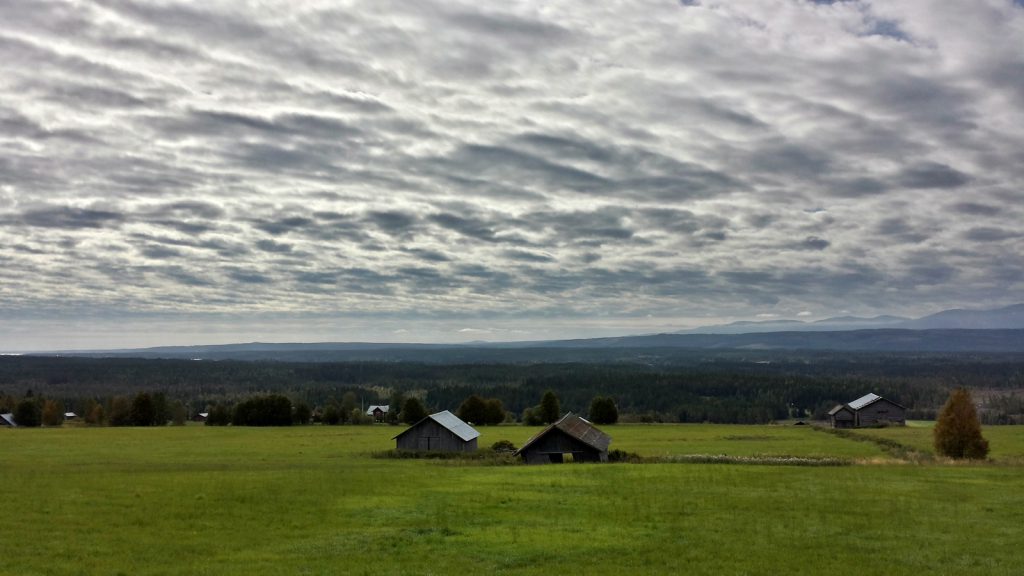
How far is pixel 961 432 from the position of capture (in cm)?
6319

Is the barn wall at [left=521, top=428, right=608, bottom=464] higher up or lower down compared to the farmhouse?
higher up

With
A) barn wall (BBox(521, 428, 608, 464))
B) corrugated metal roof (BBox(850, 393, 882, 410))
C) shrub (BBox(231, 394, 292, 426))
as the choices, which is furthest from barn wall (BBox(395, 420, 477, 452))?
corrugated metal roof (BBox(850, 393, 882, 410))

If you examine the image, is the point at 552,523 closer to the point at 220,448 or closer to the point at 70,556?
the point at 70,556

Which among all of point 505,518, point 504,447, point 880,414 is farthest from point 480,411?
point 505,518

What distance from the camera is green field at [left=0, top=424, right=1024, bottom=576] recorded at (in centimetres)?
2461

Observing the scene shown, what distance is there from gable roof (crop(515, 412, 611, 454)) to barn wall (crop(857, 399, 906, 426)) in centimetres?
6902

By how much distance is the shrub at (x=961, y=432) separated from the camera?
207 ft

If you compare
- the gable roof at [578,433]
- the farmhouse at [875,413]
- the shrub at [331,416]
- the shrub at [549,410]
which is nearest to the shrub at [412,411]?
the shrub at [331,416]

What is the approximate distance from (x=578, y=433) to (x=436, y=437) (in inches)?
641

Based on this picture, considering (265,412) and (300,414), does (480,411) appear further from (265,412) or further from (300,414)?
(265,412)

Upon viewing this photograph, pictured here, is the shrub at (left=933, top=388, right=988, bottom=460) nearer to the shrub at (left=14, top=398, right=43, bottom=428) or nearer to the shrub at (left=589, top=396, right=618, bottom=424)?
the shrub at (left=589, top=396, right=618, bottom=424)

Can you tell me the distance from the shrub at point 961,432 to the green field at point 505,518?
5751mm

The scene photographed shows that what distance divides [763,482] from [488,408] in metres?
79.6

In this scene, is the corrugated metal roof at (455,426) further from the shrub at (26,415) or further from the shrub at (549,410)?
the shrub at (26,415)
